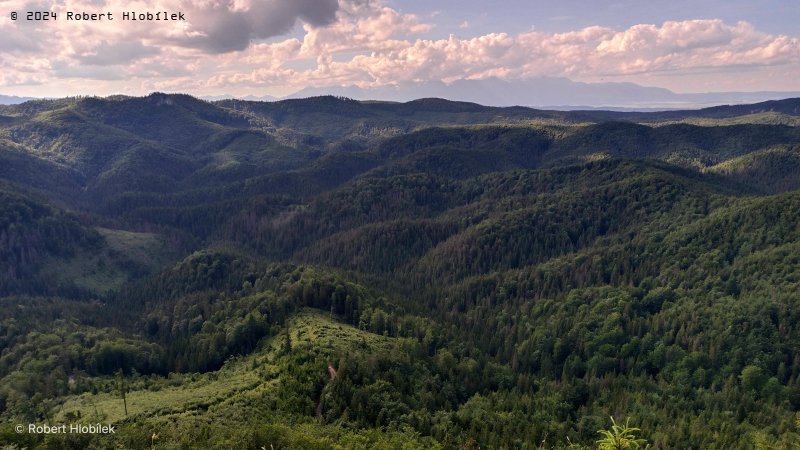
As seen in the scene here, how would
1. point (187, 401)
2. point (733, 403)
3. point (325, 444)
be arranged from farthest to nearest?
point (733, 403)
point (187, 401)
point (325, 444)

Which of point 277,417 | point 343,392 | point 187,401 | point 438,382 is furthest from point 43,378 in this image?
point 438,382

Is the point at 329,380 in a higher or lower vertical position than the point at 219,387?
higher

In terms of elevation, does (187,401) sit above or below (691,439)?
above

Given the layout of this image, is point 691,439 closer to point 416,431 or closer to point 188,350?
point 416,431

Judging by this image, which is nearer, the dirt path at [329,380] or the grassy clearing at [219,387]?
the grassy clearing at [219,387]

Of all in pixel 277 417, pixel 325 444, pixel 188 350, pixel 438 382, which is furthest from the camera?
pixel 188 350

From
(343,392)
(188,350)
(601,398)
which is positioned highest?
(343,392)

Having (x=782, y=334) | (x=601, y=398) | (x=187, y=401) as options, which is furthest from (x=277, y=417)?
(x=782, y=334)

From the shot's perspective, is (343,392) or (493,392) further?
(493,392)

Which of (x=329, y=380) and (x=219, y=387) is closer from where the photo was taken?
(x=329, y=380)

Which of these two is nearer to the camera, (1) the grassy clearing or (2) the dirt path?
(1) the grassy clearing
